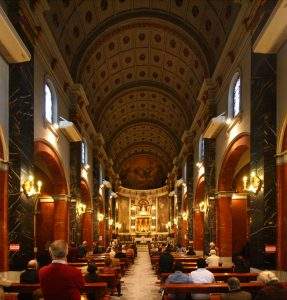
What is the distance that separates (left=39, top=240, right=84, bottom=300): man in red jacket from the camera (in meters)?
5.02

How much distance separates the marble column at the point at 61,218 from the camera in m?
20.8

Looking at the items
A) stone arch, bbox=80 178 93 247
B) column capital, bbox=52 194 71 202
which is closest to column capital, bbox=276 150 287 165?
column capital, bbox=52 194 71 202

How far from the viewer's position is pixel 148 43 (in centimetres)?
2592

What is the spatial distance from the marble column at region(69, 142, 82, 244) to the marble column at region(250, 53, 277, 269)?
34.3ft

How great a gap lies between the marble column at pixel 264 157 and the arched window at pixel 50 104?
25.0ft

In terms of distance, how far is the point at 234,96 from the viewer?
59.6 feet

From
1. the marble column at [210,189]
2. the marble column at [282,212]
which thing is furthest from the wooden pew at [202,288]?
the marble column at [210,189]

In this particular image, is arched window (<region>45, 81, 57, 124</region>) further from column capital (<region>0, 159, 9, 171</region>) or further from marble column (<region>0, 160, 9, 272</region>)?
marble column (<region>0, 160, 9, 272</region>)

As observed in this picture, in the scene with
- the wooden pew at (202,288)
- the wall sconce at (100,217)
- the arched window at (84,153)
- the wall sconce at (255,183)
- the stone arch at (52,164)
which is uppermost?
the arched window at (84,153)

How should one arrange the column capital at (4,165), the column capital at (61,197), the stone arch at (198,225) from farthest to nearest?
the stone arch at (198,225) → the column capital at (61,197) → the column capital at (4,165)

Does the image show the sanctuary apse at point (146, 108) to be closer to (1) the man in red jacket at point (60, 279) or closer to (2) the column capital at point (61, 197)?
(2) the column capital at point (61, 197)

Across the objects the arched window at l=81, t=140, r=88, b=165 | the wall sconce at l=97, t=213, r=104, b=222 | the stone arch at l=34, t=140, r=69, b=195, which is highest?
the arched window at l=81, t=140, r=88, b=165

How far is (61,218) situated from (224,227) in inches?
271

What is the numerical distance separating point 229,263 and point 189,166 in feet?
34.9
